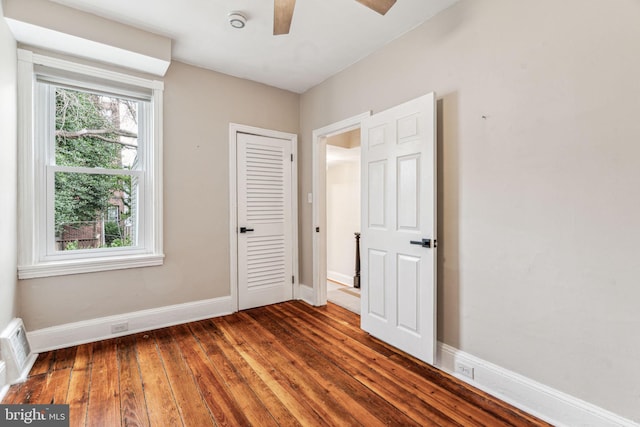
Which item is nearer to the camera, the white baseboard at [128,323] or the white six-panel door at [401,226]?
the white six-panel door at [401,226]

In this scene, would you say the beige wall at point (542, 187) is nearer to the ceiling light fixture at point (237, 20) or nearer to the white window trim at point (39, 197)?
the ceiling light fixture at point (237, 20)

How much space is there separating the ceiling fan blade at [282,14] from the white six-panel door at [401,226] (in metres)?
1.10

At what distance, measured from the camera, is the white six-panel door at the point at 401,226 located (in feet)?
7.15

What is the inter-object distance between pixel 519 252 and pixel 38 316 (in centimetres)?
365

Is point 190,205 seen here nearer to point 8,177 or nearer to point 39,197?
point 39,197

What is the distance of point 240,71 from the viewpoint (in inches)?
127

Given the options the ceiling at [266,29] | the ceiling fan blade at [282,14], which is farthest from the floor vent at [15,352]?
the ceiling fan blade at [282,14]

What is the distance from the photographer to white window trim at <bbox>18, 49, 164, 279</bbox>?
2297 mm

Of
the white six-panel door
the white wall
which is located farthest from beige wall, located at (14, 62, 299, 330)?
the white wall

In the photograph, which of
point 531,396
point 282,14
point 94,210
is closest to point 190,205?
point 94,210

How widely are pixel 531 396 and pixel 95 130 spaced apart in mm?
3917

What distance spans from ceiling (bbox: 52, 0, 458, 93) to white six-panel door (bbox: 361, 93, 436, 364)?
0.69 metres

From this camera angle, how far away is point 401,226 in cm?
241

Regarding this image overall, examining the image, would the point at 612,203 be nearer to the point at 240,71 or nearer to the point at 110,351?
the point at 240,71
